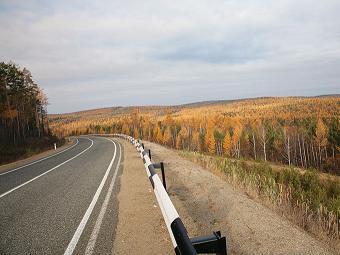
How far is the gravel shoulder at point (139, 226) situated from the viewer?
Result: 443 cm

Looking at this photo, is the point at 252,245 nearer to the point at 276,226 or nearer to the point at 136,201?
the point at 276,226

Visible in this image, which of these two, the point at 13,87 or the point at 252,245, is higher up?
the point at 13,87

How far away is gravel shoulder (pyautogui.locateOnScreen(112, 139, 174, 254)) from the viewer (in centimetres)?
443

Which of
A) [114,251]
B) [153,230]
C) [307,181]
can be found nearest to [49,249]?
[114,251]

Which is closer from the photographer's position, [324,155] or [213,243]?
[213,243]

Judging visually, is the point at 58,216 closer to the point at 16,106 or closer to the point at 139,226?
the point at 139,226

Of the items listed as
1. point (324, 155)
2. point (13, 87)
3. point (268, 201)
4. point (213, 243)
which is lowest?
point (324, 155)

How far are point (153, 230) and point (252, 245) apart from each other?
1.78 m

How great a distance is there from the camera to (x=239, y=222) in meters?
5.37

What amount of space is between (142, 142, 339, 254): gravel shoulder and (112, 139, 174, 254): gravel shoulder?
565 mm

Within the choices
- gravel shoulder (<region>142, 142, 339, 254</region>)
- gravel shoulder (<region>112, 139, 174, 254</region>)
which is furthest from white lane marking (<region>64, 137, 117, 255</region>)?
gravel shoulder (<region>142, 142, 339, 254</region>)

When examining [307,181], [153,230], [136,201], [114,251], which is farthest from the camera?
[307,181]

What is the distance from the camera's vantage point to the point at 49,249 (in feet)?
14.7

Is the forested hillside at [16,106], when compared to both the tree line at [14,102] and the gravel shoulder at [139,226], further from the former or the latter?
the gravel shoulder at [139,226]
